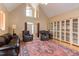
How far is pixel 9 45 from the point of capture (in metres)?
2.57

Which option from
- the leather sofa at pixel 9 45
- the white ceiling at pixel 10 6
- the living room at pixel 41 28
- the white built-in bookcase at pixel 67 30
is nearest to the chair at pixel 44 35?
the living room at pixel 41 28

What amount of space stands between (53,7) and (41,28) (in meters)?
0.51

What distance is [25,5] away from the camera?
2.77 meters

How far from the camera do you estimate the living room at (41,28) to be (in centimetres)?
272

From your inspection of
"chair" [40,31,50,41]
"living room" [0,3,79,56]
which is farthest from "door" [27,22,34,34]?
"chair" [40,31,50,41]

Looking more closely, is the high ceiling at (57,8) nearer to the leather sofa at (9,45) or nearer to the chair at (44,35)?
the chair at (44,35)

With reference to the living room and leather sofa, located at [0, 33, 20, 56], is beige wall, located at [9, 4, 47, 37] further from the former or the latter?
leather sofa, located at [0, 33, 20, 56]

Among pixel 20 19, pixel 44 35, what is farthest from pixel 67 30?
pixel 20 19

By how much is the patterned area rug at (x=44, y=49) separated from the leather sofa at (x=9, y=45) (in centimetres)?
16

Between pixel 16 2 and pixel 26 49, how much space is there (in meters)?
0.98

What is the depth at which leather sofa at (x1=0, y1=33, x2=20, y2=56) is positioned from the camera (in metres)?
2.52

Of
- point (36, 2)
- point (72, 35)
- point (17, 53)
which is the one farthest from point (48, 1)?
point (17, 53)

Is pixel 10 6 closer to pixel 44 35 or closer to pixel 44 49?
pixel 44 35

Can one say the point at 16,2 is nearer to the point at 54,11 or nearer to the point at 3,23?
the point at 3,23
